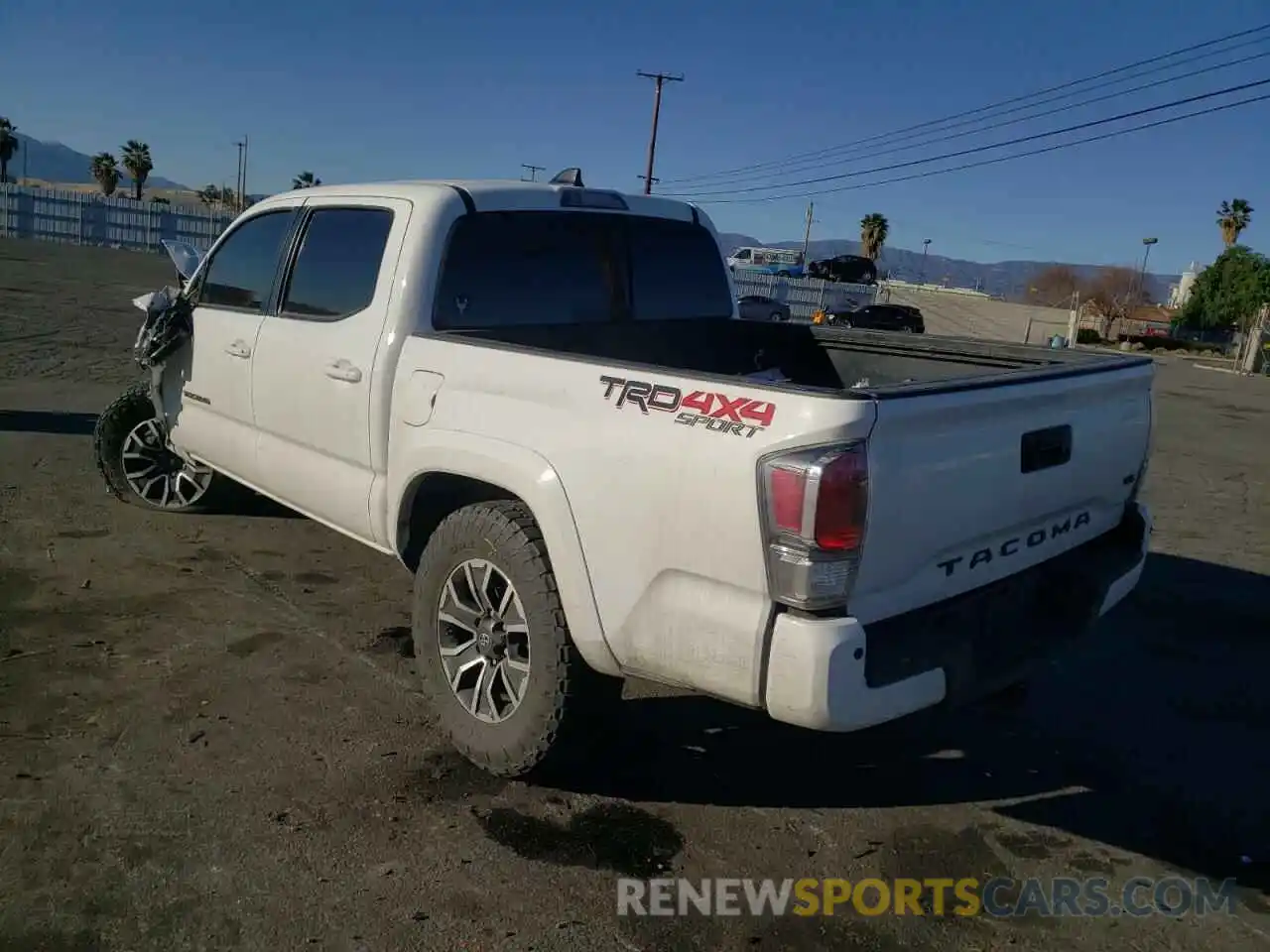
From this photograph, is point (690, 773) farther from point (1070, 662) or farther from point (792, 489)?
point (1070, 662)

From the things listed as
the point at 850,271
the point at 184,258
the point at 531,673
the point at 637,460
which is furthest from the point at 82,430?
the point at 850,271

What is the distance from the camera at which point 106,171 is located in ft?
241

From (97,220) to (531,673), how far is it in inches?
1910

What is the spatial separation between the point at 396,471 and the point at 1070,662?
3.23 m

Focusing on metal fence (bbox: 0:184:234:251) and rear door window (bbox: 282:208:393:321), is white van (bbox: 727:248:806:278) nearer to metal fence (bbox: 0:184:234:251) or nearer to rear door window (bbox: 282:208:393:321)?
metal fence (bbox: 0:184:234:251)

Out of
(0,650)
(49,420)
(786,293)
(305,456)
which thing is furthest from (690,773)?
(786,293)

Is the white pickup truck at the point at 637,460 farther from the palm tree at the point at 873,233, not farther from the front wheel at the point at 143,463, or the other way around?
the palm tree at the point at 873,233

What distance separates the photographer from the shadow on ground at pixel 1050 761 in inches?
134

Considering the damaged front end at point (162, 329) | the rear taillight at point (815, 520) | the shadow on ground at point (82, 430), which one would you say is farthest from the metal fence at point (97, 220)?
the rear taillight at point (815, 520)

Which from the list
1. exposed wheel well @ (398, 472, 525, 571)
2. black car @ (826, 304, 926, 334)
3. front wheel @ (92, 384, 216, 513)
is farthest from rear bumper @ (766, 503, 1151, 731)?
black car @ (826, 304, 926, 334)

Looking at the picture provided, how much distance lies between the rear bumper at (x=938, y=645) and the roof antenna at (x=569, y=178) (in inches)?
109

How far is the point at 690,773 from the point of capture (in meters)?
3.56

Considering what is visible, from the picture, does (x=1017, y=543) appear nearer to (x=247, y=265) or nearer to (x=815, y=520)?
(x=815, y=520)

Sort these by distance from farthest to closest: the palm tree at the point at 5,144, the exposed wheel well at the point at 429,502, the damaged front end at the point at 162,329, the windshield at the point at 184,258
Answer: the palm tree at the point at 5,144 → the windshield at the point at 184,258 → the damaged front end at the point at 162,329 → the exposed wheel well at the point at 429,502
